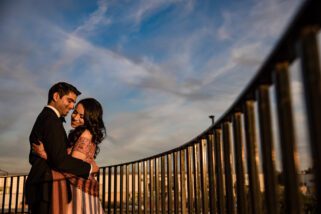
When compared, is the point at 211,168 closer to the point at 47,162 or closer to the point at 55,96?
the point at 47,162

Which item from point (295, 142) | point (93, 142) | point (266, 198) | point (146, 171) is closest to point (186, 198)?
point (146, 171)

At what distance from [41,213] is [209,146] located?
165cm

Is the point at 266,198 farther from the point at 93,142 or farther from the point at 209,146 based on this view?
the point at 93,142

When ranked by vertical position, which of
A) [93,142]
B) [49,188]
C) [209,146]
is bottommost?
[49,188]

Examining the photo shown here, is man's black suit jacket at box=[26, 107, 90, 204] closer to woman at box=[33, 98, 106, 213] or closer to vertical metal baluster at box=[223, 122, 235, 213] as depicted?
woman at box=[33, 98, 106, 213]

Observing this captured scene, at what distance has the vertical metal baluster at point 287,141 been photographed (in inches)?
43.3

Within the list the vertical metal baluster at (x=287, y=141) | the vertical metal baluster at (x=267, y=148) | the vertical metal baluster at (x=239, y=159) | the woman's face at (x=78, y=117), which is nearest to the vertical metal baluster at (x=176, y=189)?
the woman's face at (x=78, y=117)

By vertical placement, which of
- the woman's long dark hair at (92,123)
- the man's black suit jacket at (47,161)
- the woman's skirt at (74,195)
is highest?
the woman's long dark hair at (92,123)

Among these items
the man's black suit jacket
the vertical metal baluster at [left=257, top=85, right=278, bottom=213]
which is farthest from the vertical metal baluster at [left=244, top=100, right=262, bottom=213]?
the man's black suit jacket

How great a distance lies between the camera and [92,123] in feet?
12.5

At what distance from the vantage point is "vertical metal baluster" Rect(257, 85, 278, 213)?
130 centimetres

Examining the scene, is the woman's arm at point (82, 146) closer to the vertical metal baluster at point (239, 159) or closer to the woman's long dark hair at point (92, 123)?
the woman's long dark hair at point (92, 123)

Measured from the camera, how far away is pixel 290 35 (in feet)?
3.38

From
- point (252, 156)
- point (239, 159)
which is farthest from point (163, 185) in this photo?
point (252, 156)
